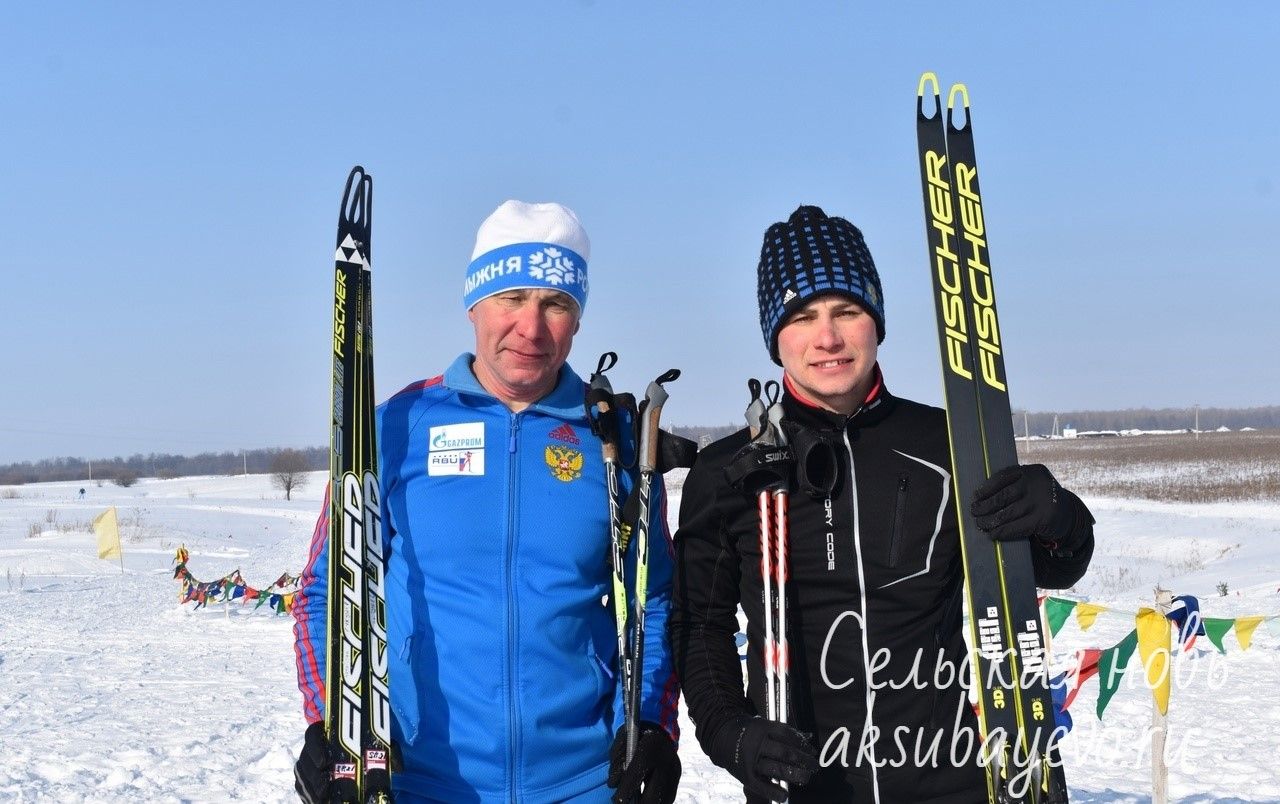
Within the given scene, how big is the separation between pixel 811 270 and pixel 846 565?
2.31 ft

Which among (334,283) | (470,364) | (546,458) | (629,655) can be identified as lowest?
(629,655)

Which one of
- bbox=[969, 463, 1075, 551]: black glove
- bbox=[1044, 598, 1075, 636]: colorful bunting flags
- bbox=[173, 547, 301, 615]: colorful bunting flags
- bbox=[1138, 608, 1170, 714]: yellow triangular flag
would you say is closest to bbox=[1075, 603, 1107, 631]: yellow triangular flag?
bbox=[1044, 598, 1075, 636]: colorful bunting flags

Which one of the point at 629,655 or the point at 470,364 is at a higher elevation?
the point at 470,364

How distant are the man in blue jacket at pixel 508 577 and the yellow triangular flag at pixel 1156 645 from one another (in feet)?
9.00

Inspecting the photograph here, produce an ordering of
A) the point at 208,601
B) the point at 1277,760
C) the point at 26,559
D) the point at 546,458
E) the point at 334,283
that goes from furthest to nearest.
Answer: the point at 26,559
the point at 208,601
the point at 1277,760
the point at 334,283
the point at 546,458

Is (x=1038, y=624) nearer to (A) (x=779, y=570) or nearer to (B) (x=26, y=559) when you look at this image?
(A) (x=779, y=570)

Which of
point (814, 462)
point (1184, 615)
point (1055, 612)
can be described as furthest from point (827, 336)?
point (1055, 612)

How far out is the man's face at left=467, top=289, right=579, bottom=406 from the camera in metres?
2.61

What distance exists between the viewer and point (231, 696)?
8.34 m

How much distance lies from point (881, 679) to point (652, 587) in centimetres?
61

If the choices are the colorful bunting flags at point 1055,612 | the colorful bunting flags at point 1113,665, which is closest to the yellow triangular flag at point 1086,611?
the colorful bunting flags at point 1055,612

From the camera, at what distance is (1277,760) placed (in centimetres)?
602

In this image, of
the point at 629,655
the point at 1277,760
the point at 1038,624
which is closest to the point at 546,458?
the point at 629,655

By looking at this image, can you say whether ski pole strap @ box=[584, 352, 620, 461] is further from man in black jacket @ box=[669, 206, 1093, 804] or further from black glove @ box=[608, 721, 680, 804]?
black glove @ box=[608, 721, 680, 804]
